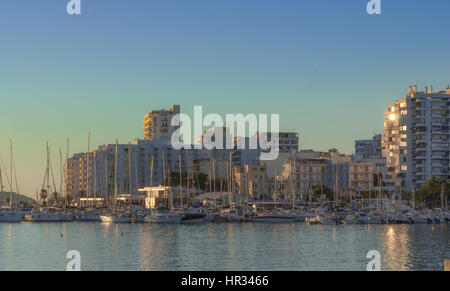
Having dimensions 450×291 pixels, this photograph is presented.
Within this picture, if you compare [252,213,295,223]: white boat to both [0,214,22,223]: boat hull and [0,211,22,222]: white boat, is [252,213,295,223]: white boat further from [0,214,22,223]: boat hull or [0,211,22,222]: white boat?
[0,211,22,222]: white boat

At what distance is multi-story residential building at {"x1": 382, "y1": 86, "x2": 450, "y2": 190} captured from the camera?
152m

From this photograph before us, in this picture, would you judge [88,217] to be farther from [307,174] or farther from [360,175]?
[360,175]

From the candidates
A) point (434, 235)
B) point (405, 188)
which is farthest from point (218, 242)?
point (405, 188)

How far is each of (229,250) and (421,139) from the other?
4023 inches

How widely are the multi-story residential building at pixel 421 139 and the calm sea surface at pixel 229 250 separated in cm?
6620

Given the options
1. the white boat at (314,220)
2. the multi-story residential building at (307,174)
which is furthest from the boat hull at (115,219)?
the multi-story residential building at (307,174)

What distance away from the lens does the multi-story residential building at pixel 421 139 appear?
15238 centimetres

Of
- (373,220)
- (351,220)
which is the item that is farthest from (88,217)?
(373,220)

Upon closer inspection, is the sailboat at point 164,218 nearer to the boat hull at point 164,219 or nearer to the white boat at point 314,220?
the boat hull at point 164,219

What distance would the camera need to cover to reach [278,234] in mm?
83875

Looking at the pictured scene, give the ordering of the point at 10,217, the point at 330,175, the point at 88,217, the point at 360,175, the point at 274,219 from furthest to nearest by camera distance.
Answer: the point at 330,175
the point at 360,175
the point at 10,217
the point at 88,217
the point at 274,219

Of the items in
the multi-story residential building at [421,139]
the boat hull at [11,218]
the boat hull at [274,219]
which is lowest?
the boat hull at [11,218]

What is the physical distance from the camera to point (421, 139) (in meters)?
153
